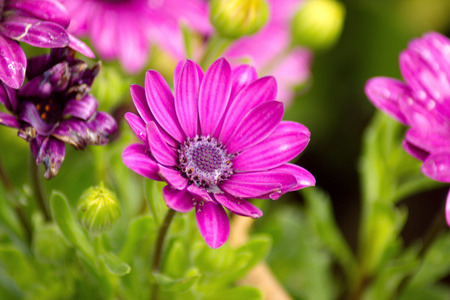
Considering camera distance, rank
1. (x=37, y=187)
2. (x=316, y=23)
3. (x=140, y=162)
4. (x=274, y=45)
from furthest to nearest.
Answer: (x=274, y=45)
(x=316, y=23)
(x=37, y=187)
(x=140, y=162)

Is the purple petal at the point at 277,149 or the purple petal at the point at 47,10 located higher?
the purple petal at the point at 47,10

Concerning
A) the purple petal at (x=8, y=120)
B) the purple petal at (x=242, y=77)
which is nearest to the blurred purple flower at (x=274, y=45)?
the purple petal at (x=242, y=77)

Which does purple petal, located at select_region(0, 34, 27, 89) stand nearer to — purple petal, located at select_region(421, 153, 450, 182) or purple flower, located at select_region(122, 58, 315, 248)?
purple flower, located at select_region(122, 58, 315, 248)

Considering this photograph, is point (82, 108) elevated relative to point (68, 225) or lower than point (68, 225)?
elevated

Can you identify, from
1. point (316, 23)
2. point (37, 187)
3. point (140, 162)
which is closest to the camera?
point (140, 162)

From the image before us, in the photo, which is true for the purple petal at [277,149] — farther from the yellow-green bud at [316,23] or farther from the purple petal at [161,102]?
the yellow-green bud at [316,23]

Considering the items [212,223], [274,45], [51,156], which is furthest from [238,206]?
[274,45]

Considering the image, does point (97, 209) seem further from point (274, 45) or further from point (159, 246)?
point (274, 45)
